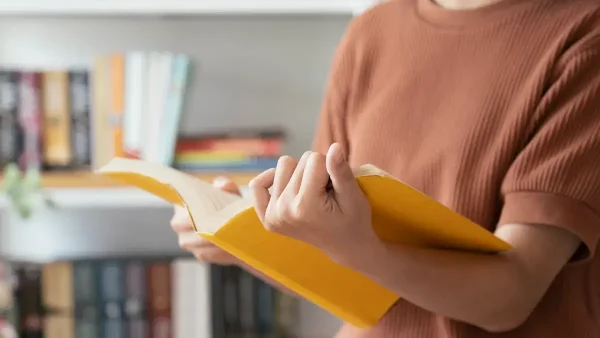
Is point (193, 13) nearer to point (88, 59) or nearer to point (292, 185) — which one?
point (88, 59)

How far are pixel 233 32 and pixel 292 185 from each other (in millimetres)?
961

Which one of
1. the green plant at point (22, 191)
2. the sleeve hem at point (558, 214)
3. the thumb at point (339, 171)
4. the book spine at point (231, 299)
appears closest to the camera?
the thumb at point (339, 171)

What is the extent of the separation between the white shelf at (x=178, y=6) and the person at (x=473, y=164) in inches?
16.0

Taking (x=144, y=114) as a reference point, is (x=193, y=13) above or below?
above

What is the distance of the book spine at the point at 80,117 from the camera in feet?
3.82

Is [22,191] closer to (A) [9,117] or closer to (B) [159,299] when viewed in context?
(A) [9,117]

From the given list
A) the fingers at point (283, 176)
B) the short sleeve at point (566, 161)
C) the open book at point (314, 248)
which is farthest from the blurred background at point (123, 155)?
the fingers at point (283, 176)

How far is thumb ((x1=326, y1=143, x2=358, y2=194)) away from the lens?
1.33 ft

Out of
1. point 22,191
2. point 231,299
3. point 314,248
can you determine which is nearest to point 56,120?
point 22,191

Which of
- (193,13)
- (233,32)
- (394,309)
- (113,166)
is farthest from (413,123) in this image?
(233,32)

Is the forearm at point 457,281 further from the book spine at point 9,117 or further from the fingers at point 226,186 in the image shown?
the book spine at point 9,117

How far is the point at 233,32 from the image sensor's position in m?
1.34

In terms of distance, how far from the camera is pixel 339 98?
0.76 metres

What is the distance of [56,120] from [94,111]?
2.7 inches
